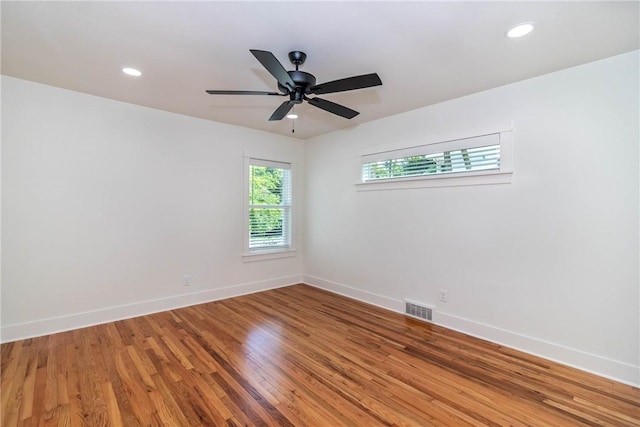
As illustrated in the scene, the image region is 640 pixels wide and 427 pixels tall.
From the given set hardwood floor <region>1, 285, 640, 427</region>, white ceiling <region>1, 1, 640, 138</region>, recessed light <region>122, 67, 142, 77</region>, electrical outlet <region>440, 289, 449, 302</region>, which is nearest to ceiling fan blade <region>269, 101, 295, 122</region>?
white ceiling <region>1, 1, 640, 138</region>

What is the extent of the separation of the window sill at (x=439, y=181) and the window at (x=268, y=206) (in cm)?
149

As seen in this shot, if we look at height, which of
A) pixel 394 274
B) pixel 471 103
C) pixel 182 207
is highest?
pixel 471 103

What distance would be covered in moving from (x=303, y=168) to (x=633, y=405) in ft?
15.5

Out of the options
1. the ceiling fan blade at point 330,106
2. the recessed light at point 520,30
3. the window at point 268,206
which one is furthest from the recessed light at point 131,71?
the recessed light at point 520,30

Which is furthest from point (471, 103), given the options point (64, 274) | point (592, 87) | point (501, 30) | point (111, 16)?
point (64, 274)

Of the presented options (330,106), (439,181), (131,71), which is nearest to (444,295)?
(439,181)

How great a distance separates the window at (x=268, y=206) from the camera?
15.9ft

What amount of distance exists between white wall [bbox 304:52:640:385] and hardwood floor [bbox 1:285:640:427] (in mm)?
295

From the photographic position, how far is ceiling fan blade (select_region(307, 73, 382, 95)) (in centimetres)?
211

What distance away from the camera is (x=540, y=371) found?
250 centimetres

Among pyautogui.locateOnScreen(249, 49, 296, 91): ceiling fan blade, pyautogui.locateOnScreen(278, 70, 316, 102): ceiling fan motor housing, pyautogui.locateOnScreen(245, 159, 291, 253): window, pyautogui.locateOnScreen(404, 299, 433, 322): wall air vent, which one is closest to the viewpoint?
pyautogui.locateOnScreen(249, 49, 296, 91): ceiling fan blade

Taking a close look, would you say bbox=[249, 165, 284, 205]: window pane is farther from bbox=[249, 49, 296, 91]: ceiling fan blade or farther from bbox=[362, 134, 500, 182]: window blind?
bbox=[249, 49, 296, 91]: ceiling fan blade

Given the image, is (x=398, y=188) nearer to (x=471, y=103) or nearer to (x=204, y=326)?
(x=471, y=103)

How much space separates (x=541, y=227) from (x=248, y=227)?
379cm
